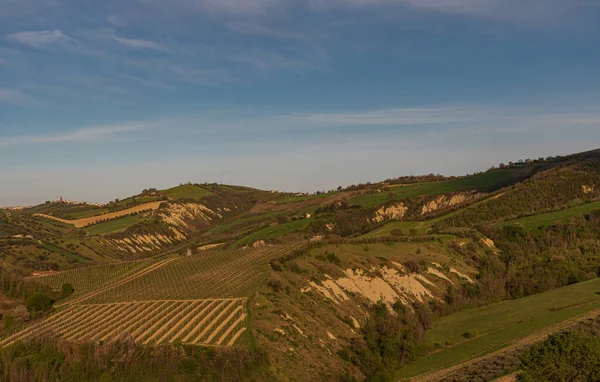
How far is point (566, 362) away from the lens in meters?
30.2

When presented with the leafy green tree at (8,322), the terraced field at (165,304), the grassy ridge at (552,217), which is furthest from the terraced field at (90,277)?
the grassy ridge at (552,217)

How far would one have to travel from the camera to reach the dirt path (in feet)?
134

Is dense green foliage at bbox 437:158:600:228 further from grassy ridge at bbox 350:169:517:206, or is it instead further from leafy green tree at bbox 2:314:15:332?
leafy green tree at bbox 2:314:15:332

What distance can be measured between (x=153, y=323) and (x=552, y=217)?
288ft

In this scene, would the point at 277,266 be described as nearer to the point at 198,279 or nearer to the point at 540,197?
the point at 198,279

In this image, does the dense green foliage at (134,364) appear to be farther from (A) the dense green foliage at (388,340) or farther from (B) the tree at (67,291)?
(B) the tree at (67,291)

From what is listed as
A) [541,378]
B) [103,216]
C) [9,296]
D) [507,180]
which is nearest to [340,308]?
[541,378]

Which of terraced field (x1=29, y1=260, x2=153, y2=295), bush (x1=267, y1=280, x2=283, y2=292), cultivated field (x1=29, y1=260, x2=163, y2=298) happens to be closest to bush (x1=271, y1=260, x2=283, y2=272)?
bush (x1=267, y1=280, x2=283, y2=292)

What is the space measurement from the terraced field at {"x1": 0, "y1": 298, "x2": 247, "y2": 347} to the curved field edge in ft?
61.6

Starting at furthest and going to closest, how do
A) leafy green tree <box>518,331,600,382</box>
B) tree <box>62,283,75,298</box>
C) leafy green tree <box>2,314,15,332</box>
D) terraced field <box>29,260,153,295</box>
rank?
terraced field <box>29,260,153,295</box>
tree <box>62,283,75,298</box>
leafy green tree <box>2,314,15,332</box>
leafy green tree <box>518,331,600,382</box>

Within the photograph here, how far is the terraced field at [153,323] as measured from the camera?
42.0 m

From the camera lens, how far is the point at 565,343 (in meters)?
30.8

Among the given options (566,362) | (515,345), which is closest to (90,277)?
(515,345)

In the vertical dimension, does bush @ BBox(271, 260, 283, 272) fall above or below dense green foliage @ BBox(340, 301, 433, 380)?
above
